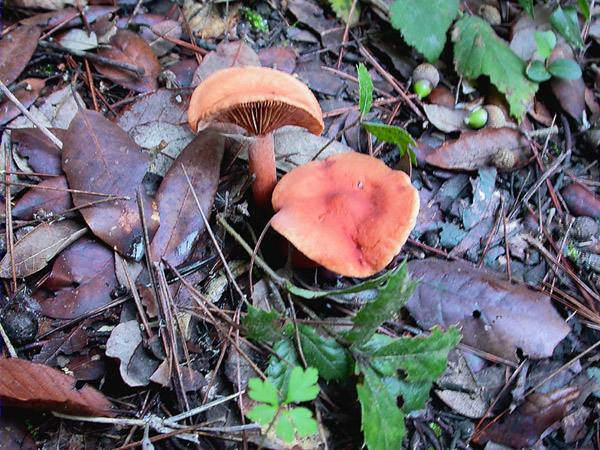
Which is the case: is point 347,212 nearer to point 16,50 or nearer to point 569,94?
point 569,94

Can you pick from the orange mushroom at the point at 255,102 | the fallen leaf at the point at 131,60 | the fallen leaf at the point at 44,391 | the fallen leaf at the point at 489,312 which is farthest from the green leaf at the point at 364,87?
the fallen leaf at the point at 44,391

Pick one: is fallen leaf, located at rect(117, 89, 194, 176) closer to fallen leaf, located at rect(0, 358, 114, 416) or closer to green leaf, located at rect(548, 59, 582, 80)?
fallen leaf, located at rect(0, 358, 114, 416)

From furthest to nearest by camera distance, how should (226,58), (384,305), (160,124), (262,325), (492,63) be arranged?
(492,63) < (226,58) < (160,124) < (262,325) < (384,305)

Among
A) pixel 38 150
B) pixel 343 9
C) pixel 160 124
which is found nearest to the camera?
pixel 38 150

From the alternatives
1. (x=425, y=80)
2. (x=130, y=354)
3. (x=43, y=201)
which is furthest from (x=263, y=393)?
(x=425, y=80)

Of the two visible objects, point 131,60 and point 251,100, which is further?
point 131,60

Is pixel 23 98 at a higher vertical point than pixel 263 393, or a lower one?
higher

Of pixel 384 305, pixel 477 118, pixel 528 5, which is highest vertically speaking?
pixel 528 5
